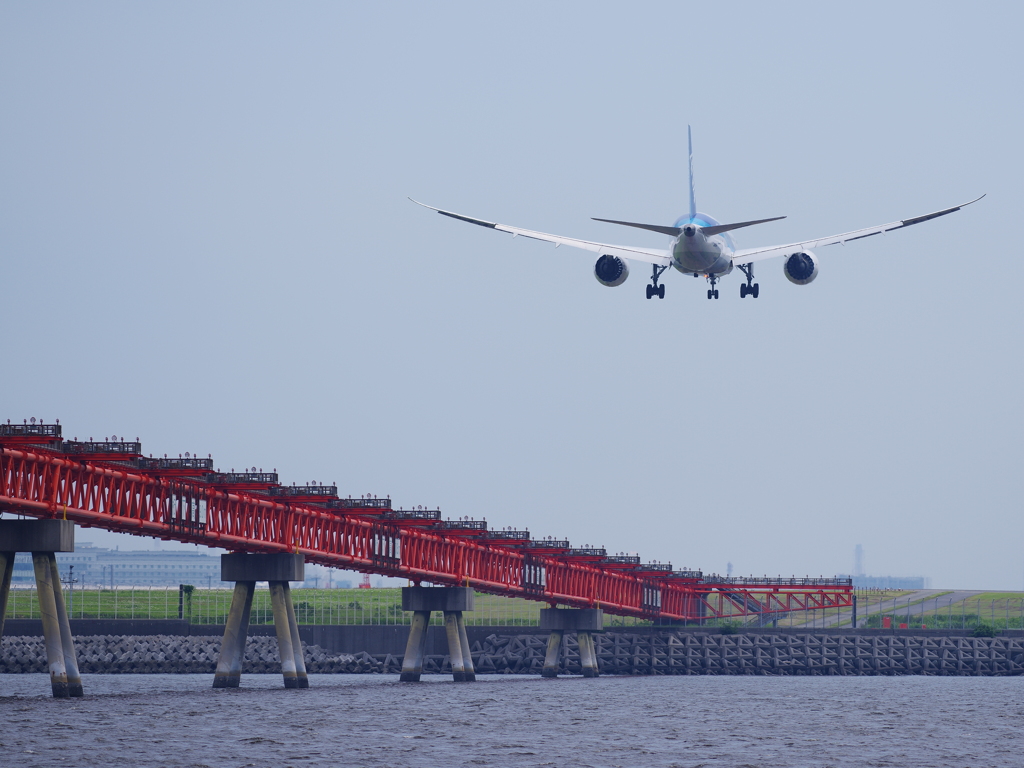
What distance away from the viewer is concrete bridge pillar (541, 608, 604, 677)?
5733 inches

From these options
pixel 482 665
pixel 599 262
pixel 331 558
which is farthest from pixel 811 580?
pixel 599 262

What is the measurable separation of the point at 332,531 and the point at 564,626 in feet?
120

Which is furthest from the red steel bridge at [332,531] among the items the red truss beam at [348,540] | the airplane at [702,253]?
the airplane at [702,253]

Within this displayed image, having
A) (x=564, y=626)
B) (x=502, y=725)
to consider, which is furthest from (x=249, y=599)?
(x=564, y=626)

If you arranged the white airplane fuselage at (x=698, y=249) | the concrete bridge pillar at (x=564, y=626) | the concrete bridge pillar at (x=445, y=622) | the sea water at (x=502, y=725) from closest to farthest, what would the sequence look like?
the white airplane fuselage at (x=698, y=249) → the sea water at (x=502, y=725) → the concrete bridge pillar at (x=445, y=622) → the concrete bridge pillar at (x=564, y=626)

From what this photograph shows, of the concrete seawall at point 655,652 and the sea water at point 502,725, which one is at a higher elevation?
the concrete seawall at point 655,652

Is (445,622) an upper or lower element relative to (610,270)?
lower

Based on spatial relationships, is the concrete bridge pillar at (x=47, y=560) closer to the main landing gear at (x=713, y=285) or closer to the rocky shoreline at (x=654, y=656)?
the main landing gear at (x=713, y=285)

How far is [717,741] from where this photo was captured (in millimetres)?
81250

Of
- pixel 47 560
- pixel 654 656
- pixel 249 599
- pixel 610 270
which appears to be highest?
pixel 610 270

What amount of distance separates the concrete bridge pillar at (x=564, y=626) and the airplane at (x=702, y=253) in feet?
241

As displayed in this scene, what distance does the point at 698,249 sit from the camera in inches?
2766

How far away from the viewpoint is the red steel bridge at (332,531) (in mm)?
87062

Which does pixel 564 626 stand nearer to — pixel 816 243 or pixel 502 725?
pixel 502 725
